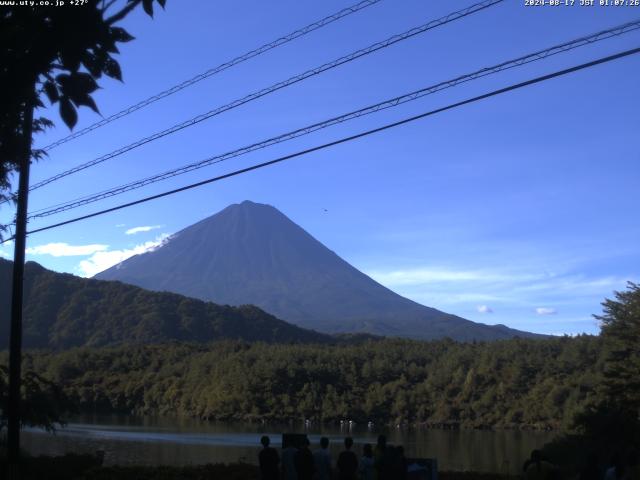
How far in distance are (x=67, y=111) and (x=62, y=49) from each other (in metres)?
0.39

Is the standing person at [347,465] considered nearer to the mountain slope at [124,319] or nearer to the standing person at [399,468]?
the standing person at [399,468]

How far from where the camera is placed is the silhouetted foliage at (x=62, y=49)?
5.11 m

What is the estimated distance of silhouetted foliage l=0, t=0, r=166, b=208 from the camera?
5.11m

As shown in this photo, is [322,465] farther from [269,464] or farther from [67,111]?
[67,111]

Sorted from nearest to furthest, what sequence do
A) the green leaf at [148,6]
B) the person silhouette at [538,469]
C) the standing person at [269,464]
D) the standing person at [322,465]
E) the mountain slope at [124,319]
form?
the green leaf at [148,6] → the person silhouette at [538,469] → the standing person at [322,465] → the standing person at [269,464] → the mountain slope at [124,319]

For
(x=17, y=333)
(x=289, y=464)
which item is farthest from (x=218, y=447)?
(x=289, y=464)

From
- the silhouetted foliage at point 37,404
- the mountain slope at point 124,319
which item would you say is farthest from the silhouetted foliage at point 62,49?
the mountain slope at point 124,319

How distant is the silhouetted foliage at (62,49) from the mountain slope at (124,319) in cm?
10800

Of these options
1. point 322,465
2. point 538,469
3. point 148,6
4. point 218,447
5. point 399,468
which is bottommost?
point 218,447

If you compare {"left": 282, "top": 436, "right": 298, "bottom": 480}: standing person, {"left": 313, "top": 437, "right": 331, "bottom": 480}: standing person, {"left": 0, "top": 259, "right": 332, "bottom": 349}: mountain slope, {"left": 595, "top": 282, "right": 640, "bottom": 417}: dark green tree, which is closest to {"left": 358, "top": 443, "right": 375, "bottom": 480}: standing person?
{"left": 313, "top": 437, "right": 331, "bottom": 480}: standing person

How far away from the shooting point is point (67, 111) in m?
5.12

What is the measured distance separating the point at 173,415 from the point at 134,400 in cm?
649

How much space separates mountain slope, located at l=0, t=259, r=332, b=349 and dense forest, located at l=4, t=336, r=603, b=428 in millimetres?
26130

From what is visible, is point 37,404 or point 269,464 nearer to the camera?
point 269,464
